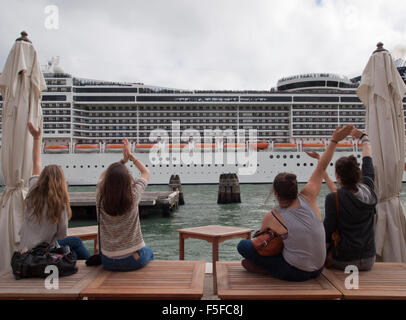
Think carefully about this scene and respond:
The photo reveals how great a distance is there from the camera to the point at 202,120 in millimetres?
33406

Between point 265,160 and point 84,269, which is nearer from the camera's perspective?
point 84,269

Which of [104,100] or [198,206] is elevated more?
[104,100]

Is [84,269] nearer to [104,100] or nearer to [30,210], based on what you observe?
[30,210]

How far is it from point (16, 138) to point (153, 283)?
1.95m

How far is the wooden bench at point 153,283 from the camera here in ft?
Answer: 6.64

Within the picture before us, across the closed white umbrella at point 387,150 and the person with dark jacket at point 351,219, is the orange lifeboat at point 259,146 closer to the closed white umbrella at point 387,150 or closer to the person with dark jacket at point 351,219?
the closed white umbrella at point 387,150

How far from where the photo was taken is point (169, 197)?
1314 cm

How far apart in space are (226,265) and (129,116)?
105 feet

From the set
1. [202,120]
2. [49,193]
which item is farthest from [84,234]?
[202,120]

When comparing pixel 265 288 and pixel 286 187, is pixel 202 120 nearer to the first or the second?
pixel 286 187

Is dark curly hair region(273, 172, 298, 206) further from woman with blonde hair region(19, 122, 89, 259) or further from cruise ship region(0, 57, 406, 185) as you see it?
cruise ship region(0, 57, 406, 185)

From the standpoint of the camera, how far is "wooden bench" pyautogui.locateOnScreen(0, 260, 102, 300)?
2.05 m
